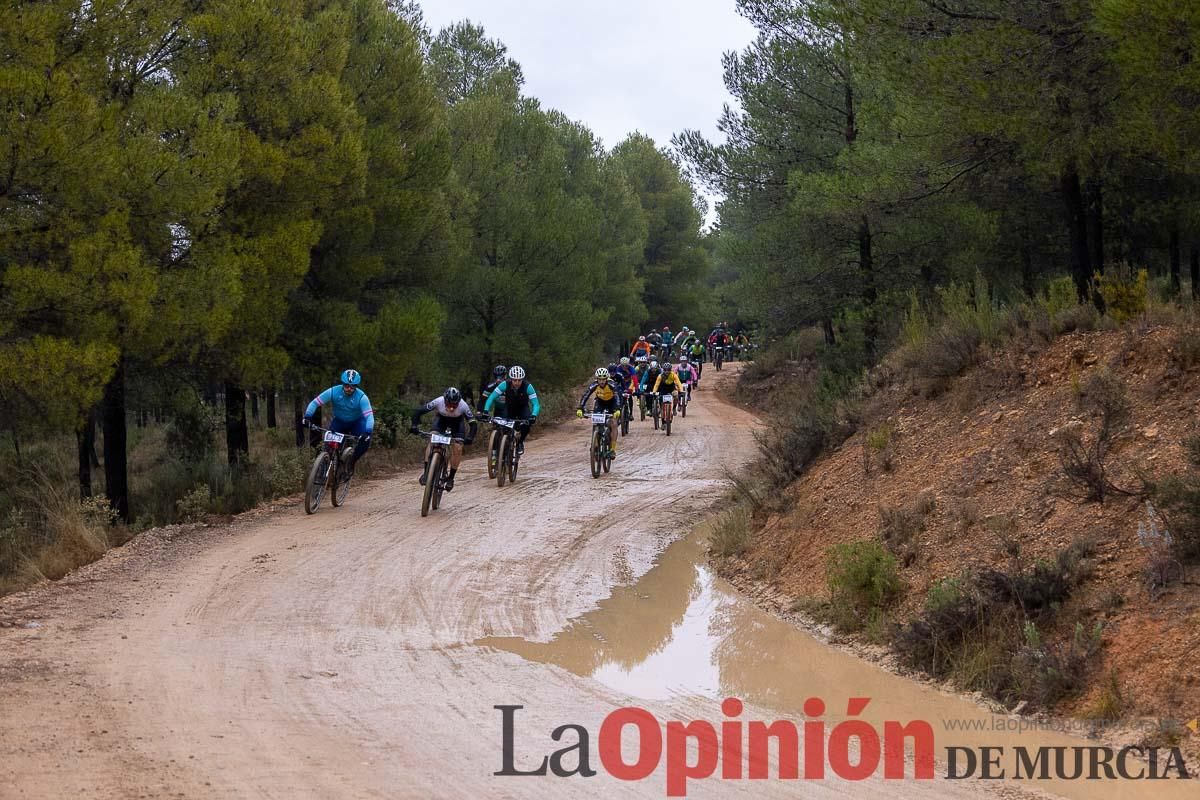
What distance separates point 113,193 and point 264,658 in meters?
8.81

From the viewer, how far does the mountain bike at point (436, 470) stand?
15280 mm

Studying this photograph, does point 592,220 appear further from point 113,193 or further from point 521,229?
point 113,193

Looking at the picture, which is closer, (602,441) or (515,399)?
A: (515,399)

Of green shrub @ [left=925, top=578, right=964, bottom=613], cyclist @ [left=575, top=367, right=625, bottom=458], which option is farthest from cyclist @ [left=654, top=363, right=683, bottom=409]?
green shrub @ [left=925, top=578, right=964, bottom=613]

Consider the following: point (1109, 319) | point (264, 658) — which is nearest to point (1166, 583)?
point (1109, 319)

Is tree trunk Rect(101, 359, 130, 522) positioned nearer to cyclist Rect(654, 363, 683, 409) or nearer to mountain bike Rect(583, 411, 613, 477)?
mountain bike Rect(583, 411, 613, 477)

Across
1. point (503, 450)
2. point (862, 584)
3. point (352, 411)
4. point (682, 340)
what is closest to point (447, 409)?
point (352, 411)

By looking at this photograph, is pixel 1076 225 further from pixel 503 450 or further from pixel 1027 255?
pixel 503 450

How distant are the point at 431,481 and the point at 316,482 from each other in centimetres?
172

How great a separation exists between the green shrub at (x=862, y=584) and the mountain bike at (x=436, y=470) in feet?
22.7

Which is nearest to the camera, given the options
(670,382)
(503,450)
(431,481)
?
(431,481)

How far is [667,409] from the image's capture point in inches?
1111

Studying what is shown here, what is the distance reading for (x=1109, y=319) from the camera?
11.7m

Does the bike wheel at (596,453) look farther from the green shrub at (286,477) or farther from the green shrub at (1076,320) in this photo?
the green shrub at (1076,320)
